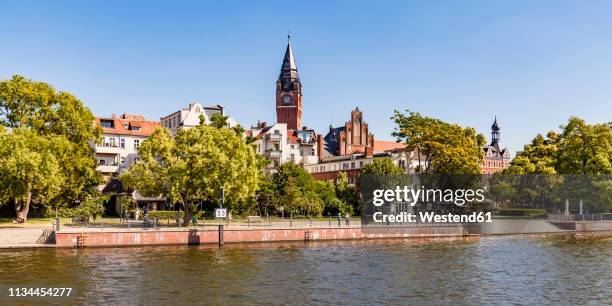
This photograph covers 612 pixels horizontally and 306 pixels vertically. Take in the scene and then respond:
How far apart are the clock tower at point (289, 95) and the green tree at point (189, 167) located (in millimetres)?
110615

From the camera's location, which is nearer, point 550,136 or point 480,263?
point 480,263

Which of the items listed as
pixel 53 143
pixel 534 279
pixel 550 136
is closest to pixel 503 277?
pixel 534 279

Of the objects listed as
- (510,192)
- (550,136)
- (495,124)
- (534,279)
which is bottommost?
(534,279)

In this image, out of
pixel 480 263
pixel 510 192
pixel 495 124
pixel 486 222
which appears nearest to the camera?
pixel 480 263

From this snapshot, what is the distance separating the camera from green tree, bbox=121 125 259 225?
203 feet

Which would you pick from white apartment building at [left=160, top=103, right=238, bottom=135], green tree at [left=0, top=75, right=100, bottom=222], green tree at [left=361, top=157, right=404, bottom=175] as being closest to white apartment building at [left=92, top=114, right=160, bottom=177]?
white apartment building at [left=160, top=103, right=238, bottom=135]

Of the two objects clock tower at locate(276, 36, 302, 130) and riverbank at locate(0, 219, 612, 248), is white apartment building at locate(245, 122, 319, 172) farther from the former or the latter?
riverbank at locate(0, 219, 612, 248)

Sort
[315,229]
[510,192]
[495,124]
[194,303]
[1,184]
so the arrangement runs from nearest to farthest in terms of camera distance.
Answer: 1. [194,303]
2. [1,184]
3. [315,229]
4. [510,192]
5. [495,124]

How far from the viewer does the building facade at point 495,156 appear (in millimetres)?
182150

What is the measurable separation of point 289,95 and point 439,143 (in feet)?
331

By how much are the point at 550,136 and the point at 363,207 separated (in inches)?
1715

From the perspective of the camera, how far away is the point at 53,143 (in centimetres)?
6581

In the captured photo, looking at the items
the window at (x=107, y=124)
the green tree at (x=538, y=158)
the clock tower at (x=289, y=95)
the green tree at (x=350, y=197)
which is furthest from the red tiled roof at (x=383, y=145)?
the window at (x=107, y=124)

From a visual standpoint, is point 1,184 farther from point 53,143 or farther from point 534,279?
point 534,279
